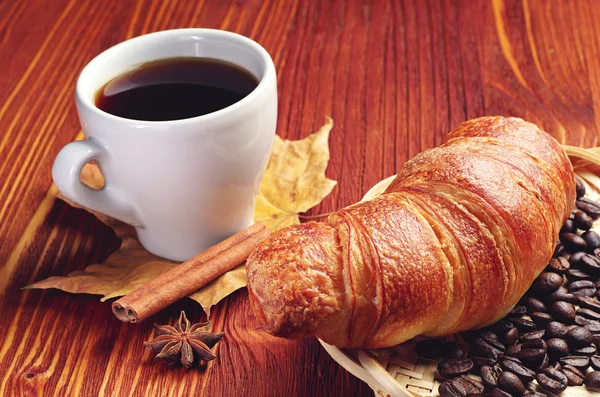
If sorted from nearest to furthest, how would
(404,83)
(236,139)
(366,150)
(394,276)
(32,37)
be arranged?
(394,276)
(236,139)
(366,150)
(404,83)
(32,37)

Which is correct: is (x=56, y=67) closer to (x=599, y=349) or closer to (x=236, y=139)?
(x=236, y=139)

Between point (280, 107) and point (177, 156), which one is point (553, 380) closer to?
point (177, 156)

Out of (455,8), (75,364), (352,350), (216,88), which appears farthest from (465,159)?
(455,8)

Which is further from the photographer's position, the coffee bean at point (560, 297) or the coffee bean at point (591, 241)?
the coffee bean at point (591, 241)

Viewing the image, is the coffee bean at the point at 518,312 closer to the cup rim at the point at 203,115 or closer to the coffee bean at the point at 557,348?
the coffee bean at the point at 557,348

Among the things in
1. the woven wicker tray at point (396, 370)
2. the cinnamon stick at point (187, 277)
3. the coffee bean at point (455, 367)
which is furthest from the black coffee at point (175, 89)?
the coffee bean at point (455, 367)

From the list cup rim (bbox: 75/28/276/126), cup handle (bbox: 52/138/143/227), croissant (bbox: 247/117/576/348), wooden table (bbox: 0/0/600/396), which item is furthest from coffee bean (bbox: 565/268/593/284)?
cup handle (bbox: 52/138/143/227)
